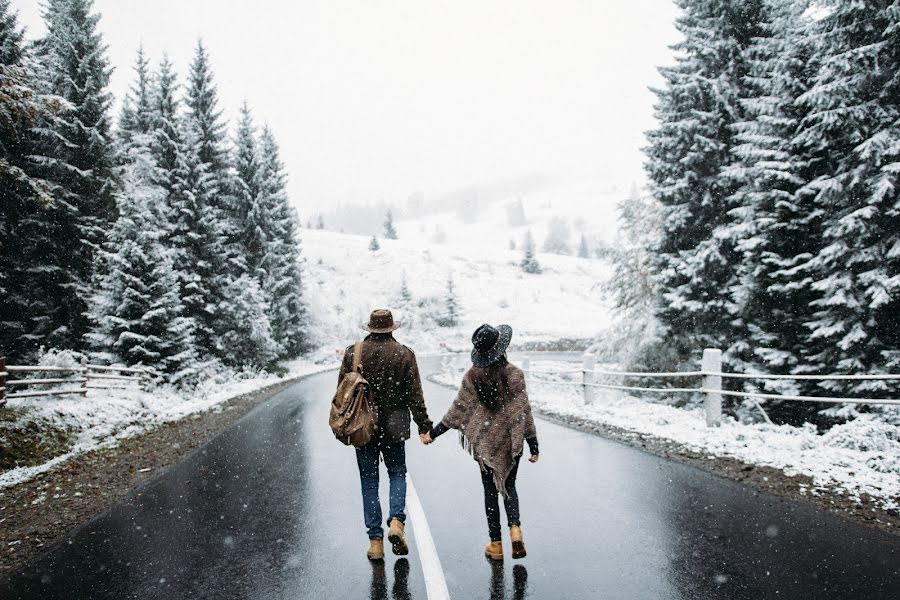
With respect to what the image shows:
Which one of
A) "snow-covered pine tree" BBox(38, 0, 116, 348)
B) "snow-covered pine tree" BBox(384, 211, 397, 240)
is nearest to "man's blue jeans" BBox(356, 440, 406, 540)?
"snow-covered pine tree" BBox(38, 0, 116, 348)

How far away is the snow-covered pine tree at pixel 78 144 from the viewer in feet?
56.2

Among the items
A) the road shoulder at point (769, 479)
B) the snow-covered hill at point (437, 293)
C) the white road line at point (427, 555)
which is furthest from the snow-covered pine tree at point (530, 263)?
the white road line at point (427, 555)

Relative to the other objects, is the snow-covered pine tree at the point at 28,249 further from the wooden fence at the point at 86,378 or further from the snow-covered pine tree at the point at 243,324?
the snow-covered pine tree at the point at 243,324

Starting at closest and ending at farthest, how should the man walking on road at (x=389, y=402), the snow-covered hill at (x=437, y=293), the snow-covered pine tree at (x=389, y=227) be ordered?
the man walking on road at (x=389, y=402) < the snow-covered hill at (x=437, y=293) < the snow-covered pine tree at (x=389, y=227)

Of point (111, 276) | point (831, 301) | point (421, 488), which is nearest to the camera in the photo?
point (421, 488)

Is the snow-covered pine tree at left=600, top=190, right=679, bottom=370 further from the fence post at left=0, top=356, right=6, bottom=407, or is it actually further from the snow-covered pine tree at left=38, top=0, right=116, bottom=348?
the snow-covered pine tree at left=38, top=0, right=116, bottom=348

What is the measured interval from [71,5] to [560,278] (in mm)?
71879

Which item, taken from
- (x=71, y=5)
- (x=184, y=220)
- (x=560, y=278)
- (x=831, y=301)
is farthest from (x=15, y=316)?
(x=560, y=278)

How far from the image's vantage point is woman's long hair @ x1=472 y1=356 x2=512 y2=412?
428 centimetres

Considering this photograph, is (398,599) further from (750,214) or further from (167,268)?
(167,268)

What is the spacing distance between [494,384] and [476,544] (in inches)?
54.5

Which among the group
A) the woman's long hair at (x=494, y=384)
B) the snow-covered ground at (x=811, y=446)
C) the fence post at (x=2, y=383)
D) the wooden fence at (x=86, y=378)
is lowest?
the snow-covered ground at (x=811, y=446)

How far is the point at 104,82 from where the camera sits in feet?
63.7

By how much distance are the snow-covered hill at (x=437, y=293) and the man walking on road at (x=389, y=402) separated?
139 ft
